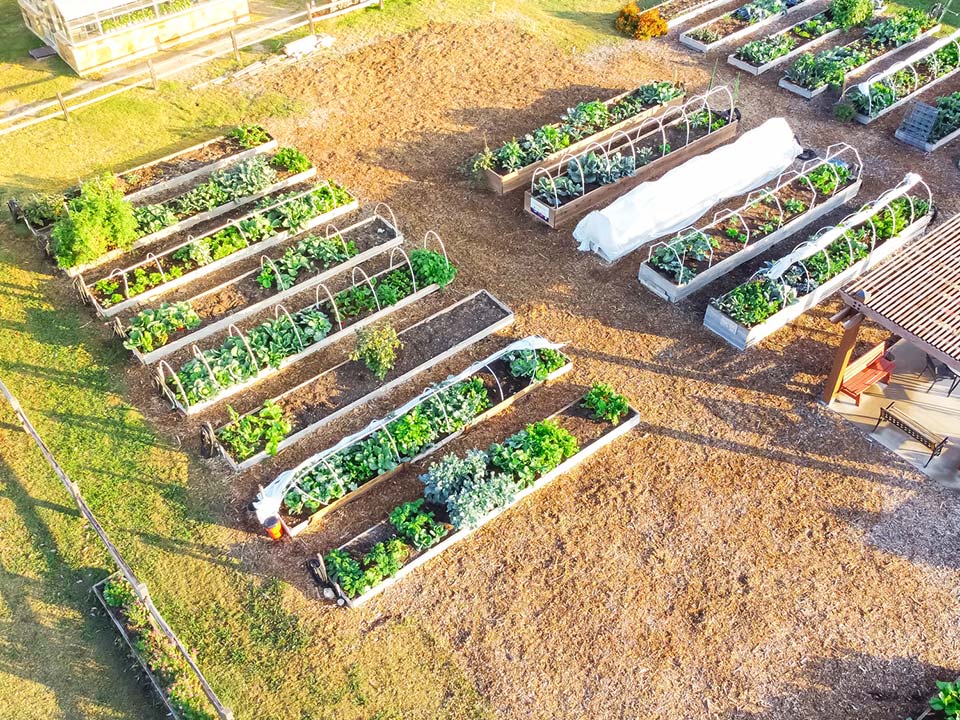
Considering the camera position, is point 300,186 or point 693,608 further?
point 300,186

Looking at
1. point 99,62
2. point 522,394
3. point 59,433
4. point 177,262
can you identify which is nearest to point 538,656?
point 522,394

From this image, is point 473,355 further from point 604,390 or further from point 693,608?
point 693,608

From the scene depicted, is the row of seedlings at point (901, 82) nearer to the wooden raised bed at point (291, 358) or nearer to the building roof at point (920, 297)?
the building roof at point (920, 297)

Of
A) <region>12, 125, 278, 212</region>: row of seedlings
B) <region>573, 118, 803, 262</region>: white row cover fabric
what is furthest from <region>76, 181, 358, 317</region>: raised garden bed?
<region>573, 118, 803, 262</region>: white row cover fabric

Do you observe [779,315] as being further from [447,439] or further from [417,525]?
[417,525]

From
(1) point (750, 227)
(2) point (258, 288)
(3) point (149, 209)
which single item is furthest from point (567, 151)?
(3) point (149, 209)

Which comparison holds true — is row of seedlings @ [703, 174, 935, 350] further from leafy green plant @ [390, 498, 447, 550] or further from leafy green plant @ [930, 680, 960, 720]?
leafy green plant @ [390, 498, 447, 550]
